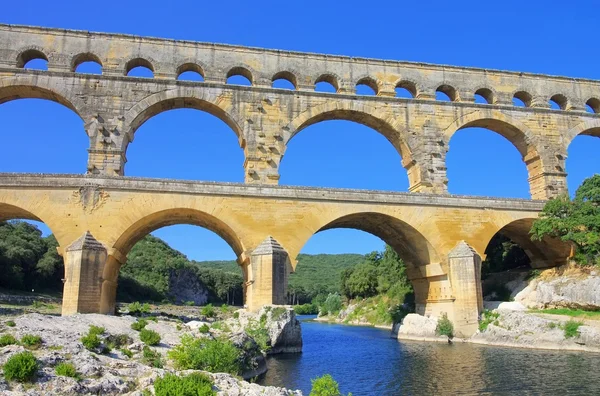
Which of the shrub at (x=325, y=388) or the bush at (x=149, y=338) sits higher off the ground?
the bush at (x=149, y=338)

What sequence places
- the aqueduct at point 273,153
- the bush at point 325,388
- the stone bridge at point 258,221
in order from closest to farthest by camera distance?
1. the bush at point 325,388
2. the stone bridge at point 258,221
3. the aqueduct at point 273,153

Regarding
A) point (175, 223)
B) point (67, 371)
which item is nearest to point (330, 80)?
point (175, 223)

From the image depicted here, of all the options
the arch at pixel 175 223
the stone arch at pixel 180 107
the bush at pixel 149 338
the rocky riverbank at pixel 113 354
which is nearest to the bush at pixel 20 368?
the rocky riverbank at pixel 113 354

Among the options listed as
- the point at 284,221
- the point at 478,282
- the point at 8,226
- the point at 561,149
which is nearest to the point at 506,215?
the point at 478,282

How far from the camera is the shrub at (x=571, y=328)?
62.8ft

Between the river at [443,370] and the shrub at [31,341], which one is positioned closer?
the shrub at [31,341]

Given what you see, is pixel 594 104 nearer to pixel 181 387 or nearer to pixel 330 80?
pixel 330 80

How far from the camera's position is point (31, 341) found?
10.7 meters

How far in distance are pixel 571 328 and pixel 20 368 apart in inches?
735

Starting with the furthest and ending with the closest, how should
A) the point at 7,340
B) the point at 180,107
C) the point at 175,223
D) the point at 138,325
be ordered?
1. the point at 180,107
2. the point at 175,223
3. the point at 138,325
4. the point at 7,340

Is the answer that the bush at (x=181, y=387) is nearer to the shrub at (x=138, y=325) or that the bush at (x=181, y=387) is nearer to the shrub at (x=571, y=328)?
the shrub at (x=138, y=325)

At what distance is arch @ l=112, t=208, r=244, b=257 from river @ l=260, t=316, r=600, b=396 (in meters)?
5.66

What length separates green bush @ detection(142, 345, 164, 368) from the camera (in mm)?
11555

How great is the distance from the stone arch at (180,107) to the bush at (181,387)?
1640cm
